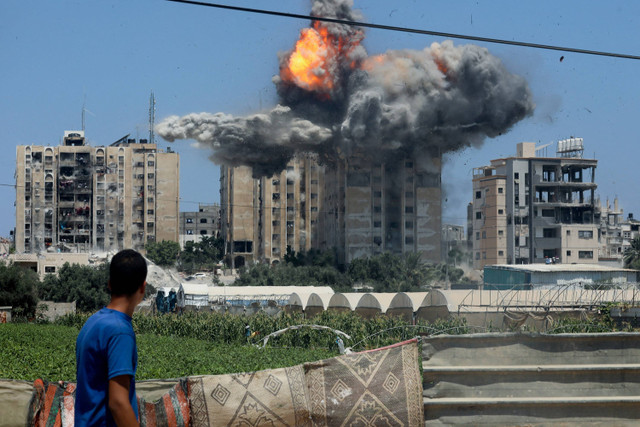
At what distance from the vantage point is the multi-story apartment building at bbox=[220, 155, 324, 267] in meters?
138

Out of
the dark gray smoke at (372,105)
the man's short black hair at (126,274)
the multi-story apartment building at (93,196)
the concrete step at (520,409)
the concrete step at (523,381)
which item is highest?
the dark gray smoke at (372,105)

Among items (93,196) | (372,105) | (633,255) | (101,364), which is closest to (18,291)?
(372,105)

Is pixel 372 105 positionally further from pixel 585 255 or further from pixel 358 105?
Answer: pixel 585 255

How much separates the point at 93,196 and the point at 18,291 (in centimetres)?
8226

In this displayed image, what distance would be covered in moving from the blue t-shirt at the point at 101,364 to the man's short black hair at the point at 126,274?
0.27 meters

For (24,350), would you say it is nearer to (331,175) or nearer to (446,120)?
(446,120)

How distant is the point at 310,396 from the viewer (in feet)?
30.1

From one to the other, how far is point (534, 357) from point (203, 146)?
258 feet

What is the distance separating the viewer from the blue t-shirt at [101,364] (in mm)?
5363

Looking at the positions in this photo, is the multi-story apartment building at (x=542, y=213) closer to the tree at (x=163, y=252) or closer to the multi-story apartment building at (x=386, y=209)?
the multi-story apartment building at (x=386, y=209)

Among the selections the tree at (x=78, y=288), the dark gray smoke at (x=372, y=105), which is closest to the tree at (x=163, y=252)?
the dark gray smoke at (x=372, y=105)

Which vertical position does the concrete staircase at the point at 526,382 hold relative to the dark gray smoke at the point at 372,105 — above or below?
below

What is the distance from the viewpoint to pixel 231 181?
142500 mm

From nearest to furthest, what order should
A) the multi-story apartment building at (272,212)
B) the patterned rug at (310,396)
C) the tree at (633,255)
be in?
the patterned rug at (310,396), the tree at (633,255), the multi-story apartment building at (272,212)
